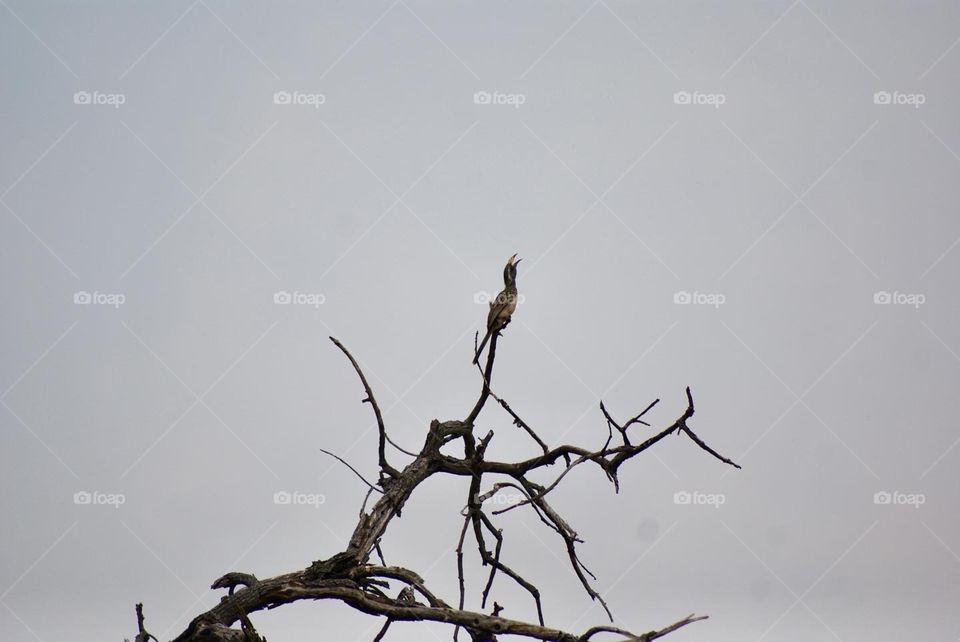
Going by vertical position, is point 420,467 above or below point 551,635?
above

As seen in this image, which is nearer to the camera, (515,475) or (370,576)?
(370,576)

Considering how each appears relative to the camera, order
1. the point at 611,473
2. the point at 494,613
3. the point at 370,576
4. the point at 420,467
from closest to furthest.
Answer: the point at 494,613 → the point at 370,576 → the point at 611,473 → the point at 420,467

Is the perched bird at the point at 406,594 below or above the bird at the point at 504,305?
below

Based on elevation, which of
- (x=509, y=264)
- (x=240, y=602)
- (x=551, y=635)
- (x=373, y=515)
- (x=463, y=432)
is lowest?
(x=551, y=635)

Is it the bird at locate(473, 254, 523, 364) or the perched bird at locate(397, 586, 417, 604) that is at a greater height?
the bird at locate(473, 254, 523, 364)

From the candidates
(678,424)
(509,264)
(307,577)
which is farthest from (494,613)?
(509,264)

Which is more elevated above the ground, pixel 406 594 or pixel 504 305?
pixel 504 305

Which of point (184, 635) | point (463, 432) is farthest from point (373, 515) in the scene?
point (184, 635)

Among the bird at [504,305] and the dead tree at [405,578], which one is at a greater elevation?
the bird at [504,305]

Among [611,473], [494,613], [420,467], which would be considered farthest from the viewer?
[420,467]

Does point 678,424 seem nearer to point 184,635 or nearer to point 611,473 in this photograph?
point 611,473

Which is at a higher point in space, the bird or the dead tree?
the bird

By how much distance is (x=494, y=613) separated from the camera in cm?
132

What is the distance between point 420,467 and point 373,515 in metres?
0.14
